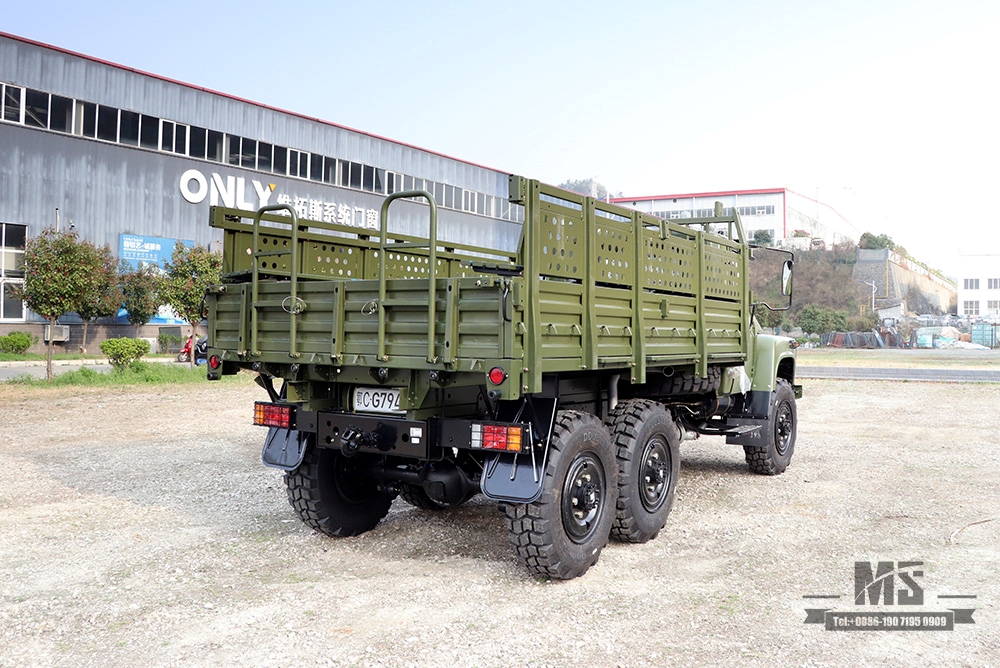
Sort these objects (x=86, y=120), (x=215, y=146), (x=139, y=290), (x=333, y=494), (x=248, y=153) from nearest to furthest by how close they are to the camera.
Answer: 1. (x=333, y=494)
2. (x=86, y=120)
3. (x=139, y=290)
4. (x=215, y=146)
5. (x=248, y=153)

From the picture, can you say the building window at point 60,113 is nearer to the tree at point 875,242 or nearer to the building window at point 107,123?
the building window at point 107,123

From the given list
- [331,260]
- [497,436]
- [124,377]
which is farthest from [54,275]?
[497,436]

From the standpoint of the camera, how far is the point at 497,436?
468cm

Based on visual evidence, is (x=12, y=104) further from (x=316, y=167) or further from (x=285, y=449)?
(x=285, y=449)

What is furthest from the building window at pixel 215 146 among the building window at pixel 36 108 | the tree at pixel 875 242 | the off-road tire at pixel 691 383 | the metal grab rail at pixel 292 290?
the tree at pixel 875 242

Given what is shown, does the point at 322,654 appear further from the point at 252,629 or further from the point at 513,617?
the point at 513,617

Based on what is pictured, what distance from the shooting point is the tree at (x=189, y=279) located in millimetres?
24922

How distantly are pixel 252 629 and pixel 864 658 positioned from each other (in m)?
3.02

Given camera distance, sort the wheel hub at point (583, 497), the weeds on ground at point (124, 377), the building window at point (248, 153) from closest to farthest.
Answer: the wheel hub at point (583, 497)
the weeds on ground at point (124, 377)
the building window at point (248, 153)

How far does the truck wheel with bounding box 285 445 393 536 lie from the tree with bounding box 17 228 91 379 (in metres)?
15.6

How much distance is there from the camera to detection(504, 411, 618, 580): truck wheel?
15.5ft

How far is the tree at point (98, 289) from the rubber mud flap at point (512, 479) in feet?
57.8

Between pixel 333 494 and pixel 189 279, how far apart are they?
2229 centimetres

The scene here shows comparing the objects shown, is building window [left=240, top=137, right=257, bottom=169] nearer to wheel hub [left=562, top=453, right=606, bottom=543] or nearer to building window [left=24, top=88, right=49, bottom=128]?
building window [left=24, top=88, right=49, bottom=128]
